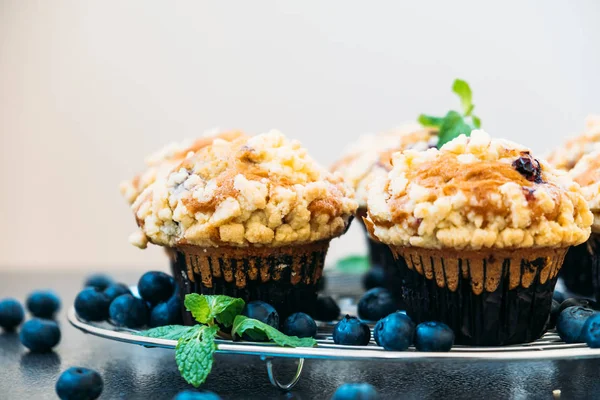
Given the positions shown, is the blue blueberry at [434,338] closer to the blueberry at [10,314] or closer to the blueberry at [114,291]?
the blueberry at [114,291]

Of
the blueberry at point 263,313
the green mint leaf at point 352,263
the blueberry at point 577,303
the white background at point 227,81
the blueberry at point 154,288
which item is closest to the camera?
the blueberry at point 263,313

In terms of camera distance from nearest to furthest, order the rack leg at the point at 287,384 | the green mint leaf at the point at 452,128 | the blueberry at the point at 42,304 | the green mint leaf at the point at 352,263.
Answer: the rack leg at the point at 287,384 → the green mint leaf at the point at 452,128 → the blueberry at the point at 42,304 → the green mint leaf at the point at 352,263

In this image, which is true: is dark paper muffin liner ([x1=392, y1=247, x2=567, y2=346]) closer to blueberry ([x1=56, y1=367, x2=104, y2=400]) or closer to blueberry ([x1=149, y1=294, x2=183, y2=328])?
blueberry ([x1=149, y1=294, x2=183, y2=328])

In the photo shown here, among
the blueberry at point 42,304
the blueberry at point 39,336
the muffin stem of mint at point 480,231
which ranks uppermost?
the muffin stem of mint at point 480,231

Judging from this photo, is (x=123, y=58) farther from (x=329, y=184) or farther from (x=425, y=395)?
(x=425, y=395)

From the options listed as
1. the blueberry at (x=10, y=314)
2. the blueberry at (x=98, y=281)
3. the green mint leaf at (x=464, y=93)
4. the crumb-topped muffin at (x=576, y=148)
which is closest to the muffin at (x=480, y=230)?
the crumb-topped muffin at (x=576, y=148)

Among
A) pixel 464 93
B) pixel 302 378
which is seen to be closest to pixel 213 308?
pixel 302 378

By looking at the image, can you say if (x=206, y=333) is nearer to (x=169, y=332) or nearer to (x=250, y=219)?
(x=169, y=332)

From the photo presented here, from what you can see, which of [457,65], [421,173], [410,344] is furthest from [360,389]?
[457,65]
